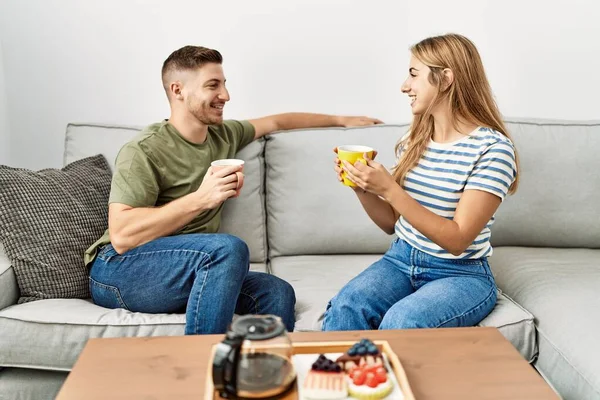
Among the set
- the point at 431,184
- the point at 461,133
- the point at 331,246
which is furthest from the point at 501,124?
the point at 331,246

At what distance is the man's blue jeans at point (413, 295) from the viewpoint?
1713 millimetres

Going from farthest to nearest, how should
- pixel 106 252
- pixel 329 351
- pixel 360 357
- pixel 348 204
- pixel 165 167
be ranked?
pixel 348 204 < pixel 165 167 < pixel 106 252 < pixel 329 351 < pixel 360 357

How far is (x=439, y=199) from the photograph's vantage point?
1.91 metres

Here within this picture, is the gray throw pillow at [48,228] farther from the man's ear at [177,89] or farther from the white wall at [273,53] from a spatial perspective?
the white wall at [273,53]

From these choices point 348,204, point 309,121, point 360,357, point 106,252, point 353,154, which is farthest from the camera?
point 309,121

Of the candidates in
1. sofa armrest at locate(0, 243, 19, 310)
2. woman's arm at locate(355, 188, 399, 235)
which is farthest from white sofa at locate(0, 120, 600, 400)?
sofa armrest at locate(0, 243, 19, 310)

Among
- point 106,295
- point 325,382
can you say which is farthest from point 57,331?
point 325,382

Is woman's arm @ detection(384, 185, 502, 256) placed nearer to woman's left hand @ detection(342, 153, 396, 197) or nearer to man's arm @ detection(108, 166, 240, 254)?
woman's left hand @ detection(342, 153, 396, 197)

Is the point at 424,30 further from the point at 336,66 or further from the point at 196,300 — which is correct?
the point at 196,300

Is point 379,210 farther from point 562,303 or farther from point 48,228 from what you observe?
point 48,228

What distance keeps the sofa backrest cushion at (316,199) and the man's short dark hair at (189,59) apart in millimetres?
413

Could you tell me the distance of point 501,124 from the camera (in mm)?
1935

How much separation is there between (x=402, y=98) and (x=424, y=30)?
28 centimetres

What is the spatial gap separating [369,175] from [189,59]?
2.68 feet
